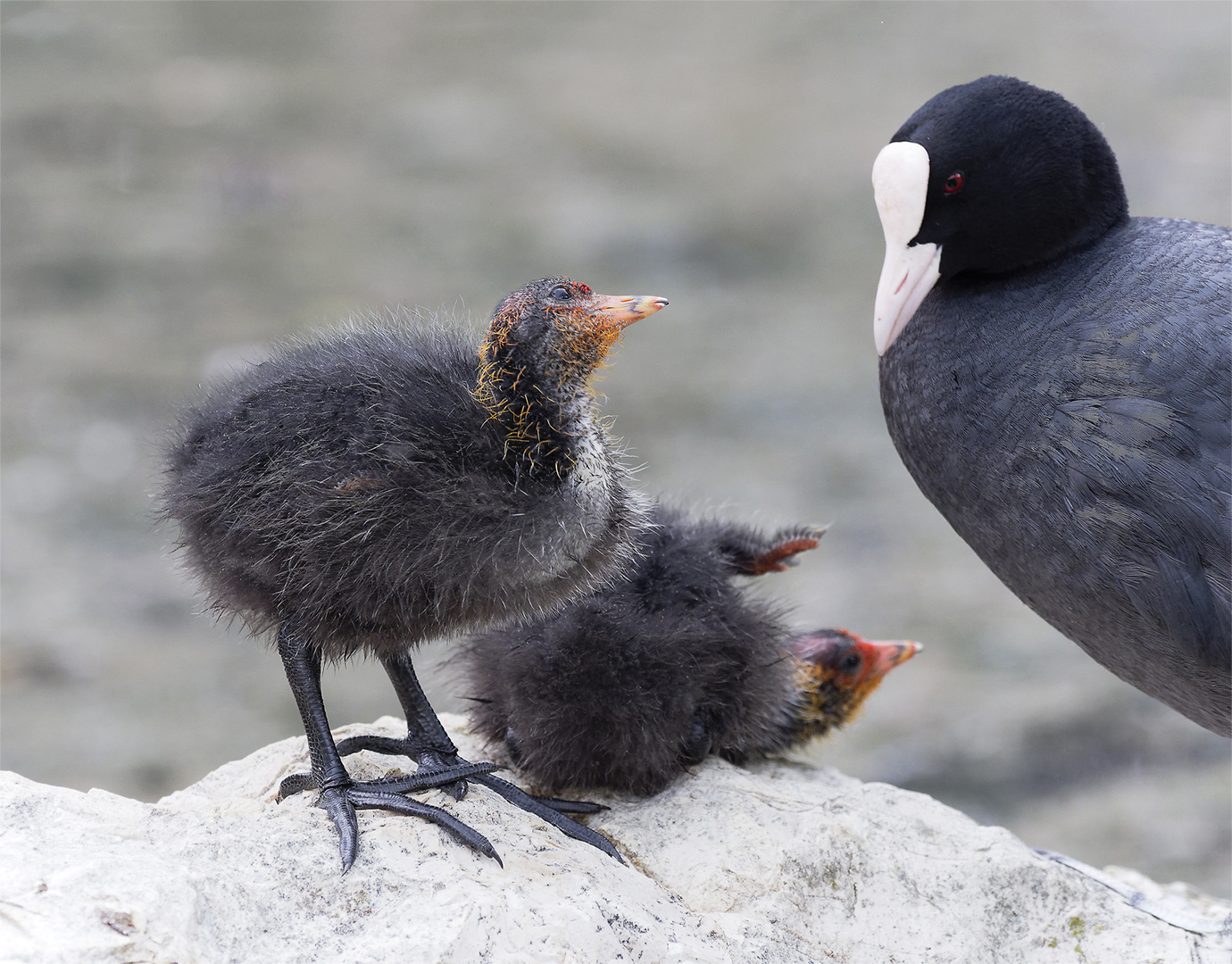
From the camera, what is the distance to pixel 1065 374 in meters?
2.53

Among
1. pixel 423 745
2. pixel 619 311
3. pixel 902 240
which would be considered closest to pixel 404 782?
pixel 423 745

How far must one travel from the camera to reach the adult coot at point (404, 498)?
224cm

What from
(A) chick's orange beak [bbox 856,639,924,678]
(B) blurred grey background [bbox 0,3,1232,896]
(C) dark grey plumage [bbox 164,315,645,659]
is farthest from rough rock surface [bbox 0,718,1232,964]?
(B) blurred grey background [bbox 0,3,1232,896]

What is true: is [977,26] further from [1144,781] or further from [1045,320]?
[1045,320]

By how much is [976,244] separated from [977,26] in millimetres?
8392

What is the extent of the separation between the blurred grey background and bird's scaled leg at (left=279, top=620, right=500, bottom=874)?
1.72 feet

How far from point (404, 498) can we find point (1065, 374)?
1.24m

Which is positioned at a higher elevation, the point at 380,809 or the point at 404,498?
the point at 404,498

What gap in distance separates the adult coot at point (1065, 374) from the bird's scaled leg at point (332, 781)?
1177mm

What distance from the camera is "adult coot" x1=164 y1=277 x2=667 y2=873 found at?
224 centimetres

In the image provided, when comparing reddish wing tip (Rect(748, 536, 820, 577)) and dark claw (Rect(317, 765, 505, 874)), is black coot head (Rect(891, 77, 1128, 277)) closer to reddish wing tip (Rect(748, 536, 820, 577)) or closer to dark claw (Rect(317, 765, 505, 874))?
reddish wing tip (Rect(748, 536, 820, 577))

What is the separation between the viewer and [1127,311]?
2.55m

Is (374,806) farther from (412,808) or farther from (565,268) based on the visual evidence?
(565,268)

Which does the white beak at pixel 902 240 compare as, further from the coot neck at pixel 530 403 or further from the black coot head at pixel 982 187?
the coot neck at pixel 530 403
